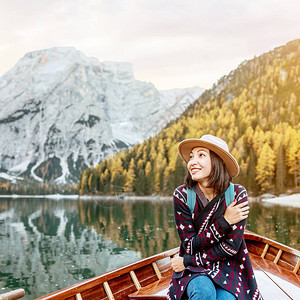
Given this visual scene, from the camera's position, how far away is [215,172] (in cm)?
330

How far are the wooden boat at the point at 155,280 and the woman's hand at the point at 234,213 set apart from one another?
70.9 inches

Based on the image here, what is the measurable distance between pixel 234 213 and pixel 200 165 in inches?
22.3

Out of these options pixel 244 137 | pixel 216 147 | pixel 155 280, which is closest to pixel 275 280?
pixel 155 280

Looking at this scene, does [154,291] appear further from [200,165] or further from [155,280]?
[200,165]

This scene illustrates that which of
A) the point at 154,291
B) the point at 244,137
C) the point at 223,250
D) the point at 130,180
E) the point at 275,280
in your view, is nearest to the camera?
the point at 223,250

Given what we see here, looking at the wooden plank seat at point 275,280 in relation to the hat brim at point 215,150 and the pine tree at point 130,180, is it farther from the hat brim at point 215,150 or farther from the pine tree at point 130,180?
the pine tree at point 130,180

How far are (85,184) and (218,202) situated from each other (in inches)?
3997

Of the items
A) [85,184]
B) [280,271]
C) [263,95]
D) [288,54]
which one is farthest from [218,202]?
[288,54]

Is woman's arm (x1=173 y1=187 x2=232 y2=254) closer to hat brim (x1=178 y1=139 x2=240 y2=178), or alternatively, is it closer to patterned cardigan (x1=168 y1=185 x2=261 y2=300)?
patterned cardigan (x1=168 y1=185 x2=261 y2=300)

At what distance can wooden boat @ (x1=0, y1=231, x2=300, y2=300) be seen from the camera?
4.33m

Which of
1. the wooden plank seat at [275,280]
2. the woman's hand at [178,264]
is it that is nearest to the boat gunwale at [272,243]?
the wooden plank seat at [275,280]

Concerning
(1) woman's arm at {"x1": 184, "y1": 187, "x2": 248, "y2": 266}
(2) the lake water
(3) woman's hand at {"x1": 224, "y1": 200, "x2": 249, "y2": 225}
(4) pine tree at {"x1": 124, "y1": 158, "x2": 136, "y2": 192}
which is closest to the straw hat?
(3) woman's hand at {"x1": 224, "y1": 200, "x2": 249, "y2": 225}

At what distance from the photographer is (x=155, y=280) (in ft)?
17.3

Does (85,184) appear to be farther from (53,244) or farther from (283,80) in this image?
(53,244)
